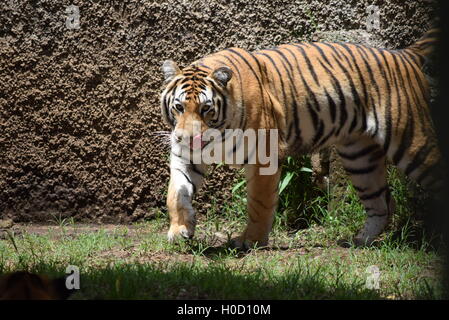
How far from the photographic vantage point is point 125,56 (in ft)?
21.1

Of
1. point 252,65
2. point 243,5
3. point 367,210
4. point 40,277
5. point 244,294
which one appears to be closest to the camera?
point 40,277

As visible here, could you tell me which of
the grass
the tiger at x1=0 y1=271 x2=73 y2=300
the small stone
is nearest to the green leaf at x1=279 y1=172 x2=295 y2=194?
the grass

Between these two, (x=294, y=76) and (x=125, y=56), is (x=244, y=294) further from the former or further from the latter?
(x=125, y=56)

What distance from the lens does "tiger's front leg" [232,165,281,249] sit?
5.23 m

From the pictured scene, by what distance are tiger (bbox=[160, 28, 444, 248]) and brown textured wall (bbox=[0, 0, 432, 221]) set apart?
886 mm

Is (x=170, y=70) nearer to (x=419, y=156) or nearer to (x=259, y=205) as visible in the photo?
(x=259, y=205)

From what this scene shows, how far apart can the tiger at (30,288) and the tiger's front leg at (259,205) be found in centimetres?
240

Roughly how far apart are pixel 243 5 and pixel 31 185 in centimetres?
254

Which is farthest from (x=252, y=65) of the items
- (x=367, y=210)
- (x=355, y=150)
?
(x=367, y=210)

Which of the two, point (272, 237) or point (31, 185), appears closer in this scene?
point (272, 237)

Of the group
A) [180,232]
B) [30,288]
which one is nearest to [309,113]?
[180,232]

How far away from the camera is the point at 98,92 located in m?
6.47

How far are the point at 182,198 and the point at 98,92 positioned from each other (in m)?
1.82

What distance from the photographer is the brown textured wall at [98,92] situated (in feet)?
20.9
